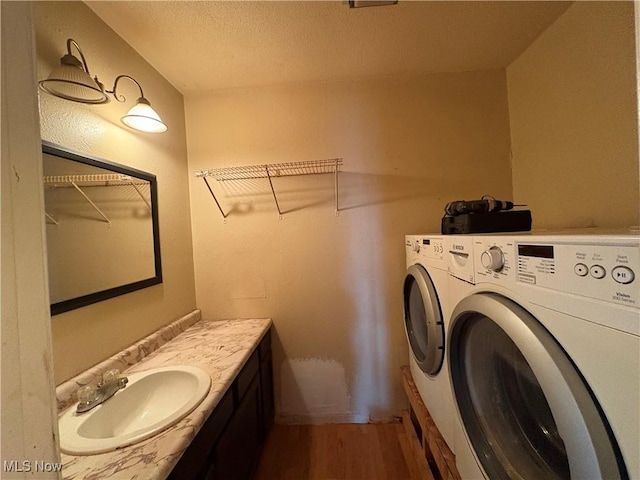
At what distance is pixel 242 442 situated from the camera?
3.72 ft

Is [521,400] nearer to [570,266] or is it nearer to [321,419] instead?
[570,266]

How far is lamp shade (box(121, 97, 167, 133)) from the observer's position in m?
1.10

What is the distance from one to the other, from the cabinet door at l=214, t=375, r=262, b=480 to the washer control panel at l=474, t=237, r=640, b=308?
45.9 inches

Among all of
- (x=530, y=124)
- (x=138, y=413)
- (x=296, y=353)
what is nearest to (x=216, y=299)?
(x=296, y=353)

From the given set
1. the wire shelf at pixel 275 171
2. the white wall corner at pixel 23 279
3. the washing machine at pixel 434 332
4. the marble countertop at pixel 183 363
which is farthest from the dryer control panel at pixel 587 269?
the wire shelf at pixel 275 171

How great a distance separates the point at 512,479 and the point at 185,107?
8.16 feet

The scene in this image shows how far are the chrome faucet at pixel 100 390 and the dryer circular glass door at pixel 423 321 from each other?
4.19ft

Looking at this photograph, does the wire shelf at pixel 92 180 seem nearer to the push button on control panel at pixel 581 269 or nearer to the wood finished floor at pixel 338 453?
the push button on control panel at pixel 581 269

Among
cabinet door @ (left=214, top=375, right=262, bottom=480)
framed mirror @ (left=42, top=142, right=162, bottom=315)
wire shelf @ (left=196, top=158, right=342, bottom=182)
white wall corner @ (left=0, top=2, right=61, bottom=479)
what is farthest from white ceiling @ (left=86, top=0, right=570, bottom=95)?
cabinet door @ (left=214, top=375, right=262, bottom=480)

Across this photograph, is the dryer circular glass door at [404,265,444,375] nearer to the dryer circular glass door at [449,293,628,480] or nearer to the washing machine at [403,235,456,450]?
the washing machine at [403,235,456,450]

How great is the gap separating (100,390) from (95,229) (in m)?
0.64

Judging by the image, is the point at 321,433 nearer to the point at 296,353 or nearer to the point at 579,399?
the point at 296,353

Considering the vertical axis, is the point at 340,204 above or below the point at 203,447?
above

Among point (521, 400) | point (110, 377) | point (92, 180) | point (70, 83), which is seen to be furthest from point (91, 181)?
point (521, 400)
